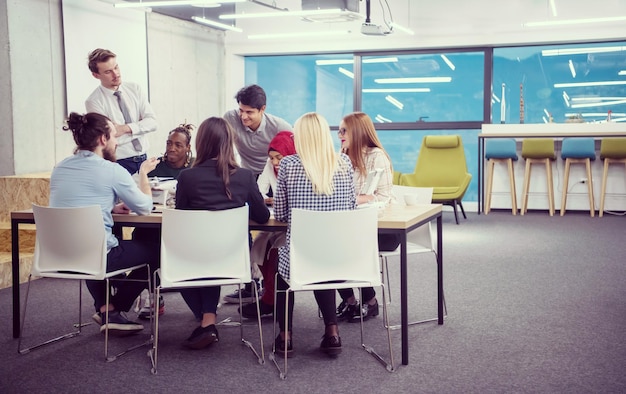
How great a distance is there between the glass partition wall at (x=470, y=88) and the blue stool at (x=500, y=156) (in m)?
0.64

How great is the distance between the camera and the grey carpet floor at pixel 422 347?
9.07 ft

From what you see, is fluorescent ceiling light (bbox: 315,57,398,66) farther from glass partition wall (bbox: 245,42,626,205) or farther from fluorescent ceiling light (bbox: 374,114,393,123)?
fluorescent ceiling light (bbox: 374,114,393,123)

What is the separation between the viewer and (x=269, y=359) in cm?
308

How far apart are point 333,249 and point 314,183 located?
31cm

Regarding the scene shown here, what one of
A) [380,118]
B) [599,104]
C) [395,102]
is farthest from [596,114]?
[380,118]

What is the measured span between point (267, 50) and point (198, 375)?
757 centimetres

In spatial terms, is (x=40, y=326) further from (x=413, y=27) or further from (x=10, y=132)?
(x=413, y=27)

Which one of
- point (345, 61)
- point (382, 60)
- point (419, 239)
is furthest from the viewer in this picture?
point (345, 61)

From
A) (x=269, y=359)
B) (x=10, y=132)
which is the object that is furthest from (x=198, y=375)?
(x=10, y=132)

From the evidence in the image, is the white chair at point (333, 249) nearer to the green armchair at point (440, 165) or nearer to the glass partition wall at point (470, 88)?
the green armchair at point (440, 165)

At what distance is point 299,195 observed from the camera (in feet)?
10.00

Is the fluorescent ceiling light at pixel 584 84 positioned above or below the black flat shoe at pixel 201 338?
above

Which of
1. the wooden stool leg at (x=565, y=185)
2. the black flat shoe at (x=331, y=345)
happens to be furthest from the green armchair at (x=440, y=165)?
the black flat shoe at (x=331, y=345)

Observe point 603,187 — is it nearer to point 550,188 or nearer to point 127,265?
point 550,188
